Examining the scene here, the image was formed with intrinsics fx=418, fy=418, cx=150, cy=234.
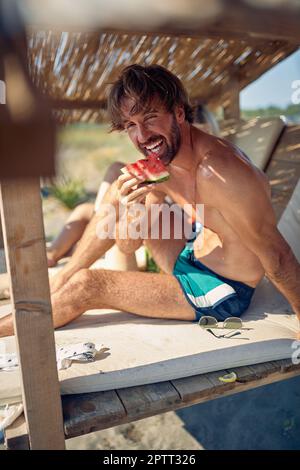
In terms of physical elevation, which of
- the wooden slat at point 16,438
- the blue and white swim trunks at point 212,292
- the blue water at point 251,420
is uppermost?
the blue and white swim trunks at point 212,292

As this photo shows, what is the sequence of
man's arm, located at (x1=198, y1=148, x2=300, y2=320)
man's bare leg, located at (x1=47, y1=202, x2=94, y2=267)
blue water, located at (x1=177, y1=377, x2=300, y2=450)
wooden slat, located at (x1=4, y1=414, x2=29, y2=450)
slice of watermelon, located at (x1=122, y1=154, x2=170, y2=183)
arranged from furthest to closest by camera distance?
man's bare leg, located at (x1=47, y1=202, x2=94, y2=267) < blue water, located at (x1=177, y1=377, x2=300, y2=450) < slice of watermelon, located at (x1=122, y1=154, x2=170, y2=183) < man's arm, located at (x1=198, y1=148, x2=300, y2=320) < wooden slat, located at (x1=4, y1=414, x2=29, y2=450)

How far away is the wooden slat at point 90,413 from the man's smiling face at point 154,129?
4.38 feet

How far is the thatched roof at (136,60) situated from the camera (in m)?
4.17

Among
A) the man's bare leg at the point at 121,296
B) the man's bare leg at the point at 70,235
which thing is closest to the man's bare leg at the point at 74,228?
the man's bare leg at the point at 70,235

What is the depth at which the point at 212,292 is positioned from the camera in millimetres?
2445

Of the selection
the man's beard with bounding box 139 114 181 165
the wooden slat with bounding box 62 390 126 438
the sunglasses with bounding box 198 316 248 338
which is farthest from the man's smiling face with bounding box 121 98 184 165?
the wooden slat with bounding box 62 390 126 438

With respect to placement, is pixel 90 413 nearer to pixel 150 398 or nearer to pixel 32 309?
pixel 150 398

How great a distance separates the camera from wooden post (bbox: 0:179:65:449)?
1.48 meters

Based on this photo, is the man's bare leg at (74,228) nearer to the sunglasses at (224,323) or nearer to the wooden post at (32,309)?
the sunglasses at (224,323)

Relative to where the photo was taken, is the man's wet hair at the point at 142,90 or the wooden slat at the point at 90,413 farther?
the man's wet hair at the point at 142,90

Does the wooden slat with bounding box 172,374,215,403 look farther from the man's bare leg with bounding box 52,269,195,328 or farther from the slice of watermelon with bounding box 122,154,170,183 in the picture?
the slice of watermelon with bounding box 122,154,170,183

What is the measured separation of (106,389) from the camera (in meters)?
1.96

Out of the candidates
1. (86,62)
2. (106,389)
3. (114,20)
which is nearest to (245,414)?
(106,389)

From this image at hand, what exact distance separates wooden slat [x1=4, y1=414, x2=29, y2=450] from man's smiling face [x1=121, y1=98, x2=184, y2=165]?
1557 mm
